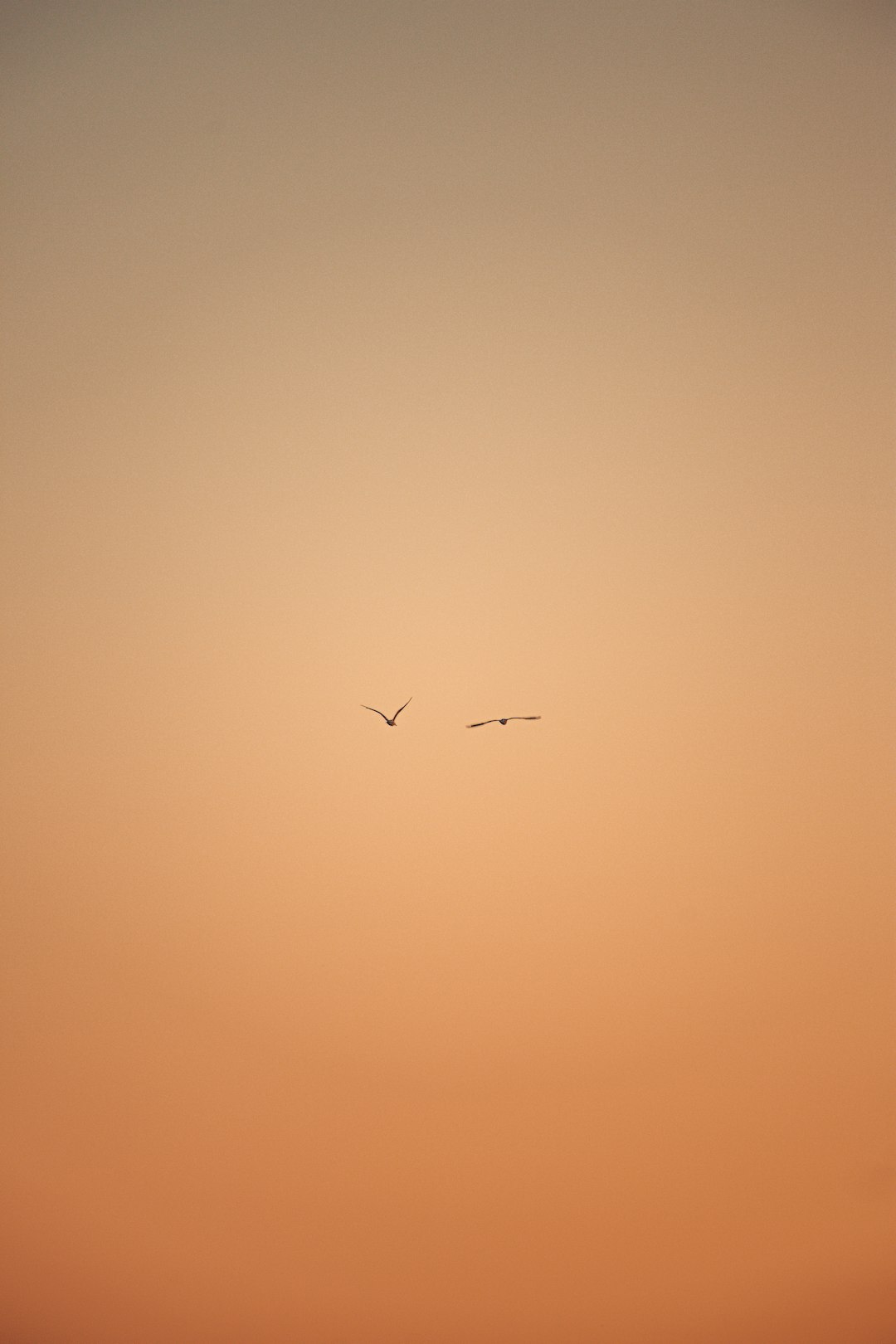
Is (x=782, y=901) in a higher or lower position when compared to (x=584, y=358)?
lower

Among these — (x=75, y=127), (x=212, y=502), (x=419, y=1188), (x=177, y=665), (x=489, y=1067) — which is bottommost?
(x=419, y=1188)

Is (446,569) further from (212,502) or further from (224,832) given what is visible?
(224,832)

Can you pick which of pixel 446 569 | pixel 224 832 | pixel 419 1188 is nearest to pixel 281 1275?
pixel 419 1188

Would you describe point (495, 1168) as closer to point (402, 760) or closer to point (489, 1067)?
point (489, 1067)

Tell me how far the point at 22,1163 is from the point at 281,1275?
1.64 feet

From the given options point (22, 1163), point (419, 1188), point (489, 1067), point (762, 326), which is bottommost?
point (22, 1163)

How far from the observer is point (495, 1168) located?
5.16 feet

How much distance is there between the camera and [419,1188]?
62.1 inches

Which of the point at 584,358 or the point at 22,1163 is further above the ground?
the point at 584,358

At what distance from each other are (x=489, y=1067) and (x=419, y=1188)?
0.25m

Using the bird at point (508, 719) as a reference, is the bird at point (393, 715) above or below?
below

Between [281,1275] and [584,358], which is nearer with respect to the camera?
[584,358]

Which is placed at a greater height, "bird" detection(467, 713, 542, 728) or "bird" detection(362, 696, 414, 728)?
"bird" detection(467, 713, 542, 728)

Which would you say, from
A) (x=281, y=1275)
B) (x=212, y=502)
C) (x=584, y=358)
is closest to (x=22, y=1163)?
(x=281, y=1275)
